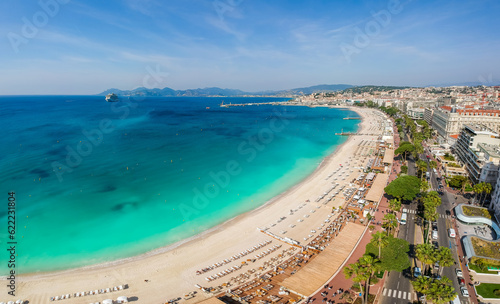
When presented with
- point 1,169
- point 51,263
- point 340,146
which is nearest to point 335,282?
point 51,263

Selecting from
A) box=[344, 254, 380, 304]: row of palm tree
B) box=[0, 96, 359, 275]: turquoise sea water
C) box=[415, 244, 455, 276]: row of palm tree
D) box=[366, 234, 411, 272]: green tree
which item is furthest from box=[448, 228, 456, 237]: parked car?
box=[0, 96, 359, 275]: turquoise sea water

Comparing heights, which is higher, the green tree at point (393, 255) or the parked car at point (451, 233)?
the green tree at point (393, 255)

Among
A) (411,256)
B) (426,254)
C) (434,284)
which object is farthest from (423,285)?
(411,256)

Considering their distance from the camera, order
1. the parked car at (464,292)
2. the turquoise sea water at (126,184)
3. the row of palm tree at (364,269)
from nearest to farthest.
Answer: the row of palm tree at (364,269) → the parked car at (464,292) → the turquoise sea water at (126,184)

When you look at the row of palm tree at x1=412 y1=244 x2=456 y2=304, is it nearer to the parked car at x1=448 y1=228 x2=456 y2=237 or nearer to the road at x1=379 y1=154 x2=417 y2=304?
the road at x1=379 y1=154 x2=417 y2=304

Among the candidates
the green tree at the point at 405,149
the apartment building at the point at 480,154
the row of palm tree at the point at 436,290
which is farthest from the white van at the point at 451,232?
the green tree at the point at 405,149

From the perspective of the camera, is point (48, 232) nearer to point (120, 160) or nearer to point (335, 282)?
point (120, 160)

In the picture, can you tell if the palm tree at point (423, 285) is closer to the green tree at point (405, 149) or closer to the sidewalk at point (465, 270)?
the sidewalk at point (465, 270)
